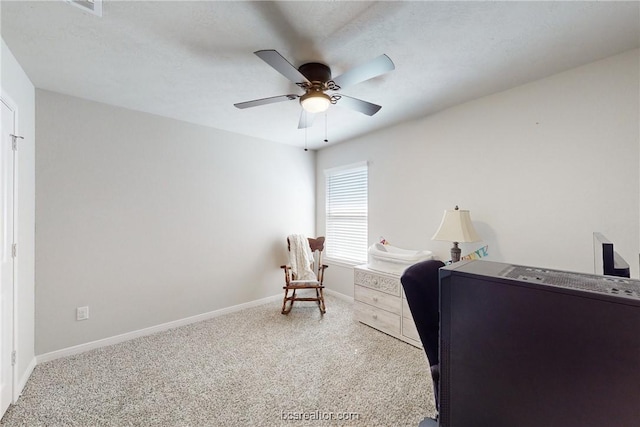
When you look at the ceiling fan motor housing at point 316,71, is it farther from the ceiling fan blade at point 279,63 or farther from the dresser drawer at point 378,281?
the dresser drawer at point 378,281

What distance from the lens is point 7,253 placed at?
5.80 feet

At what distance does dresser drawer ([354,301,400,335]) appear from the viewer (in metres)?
2.72

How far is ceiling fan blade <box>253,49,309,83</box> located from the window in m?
2.08

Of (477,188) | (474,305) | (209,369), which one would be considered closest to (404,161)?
(477,188)

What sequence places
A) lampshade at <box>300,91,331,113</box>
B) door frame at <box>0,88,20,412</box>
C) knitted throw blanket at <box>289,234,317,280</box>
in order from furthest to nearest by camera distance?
knitted throw blanket at <box>289,234,317,280</box> → lampshade at <box>300,91,331,113</box> → door frame at <box>0,88,20,412</box>

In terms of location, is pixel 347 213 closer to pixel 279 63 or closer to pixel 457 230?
pixel 457 230

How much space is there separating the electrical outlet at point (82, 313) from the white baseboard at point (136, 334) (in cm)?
25

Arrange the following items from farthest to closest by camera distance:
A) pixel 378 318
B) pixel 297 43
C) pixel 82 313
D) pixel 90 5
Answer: pixel 378 318
pixel 82 313
pixel 297 43
pixel 90 5

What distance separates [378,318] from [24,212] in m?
3.30

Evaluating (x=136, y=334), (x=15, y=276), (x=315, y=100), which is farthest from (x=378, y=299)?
(x=15, y=276)

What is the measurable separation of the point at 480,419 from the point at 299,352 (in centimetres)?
200

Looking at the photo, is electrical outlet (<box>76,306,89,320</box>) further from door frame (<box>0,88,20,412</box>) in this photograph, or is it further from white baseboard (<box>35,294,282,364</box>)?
door frame (<box>0,88,20,412</box>)

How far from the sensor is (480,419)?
707 mm

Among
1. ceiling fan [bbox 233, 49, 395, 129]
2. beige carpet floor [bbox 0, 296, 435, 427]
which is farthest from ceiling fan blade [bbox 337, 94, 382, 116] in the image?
beige carpet floor [bbox 0, 296, 435, 427]
